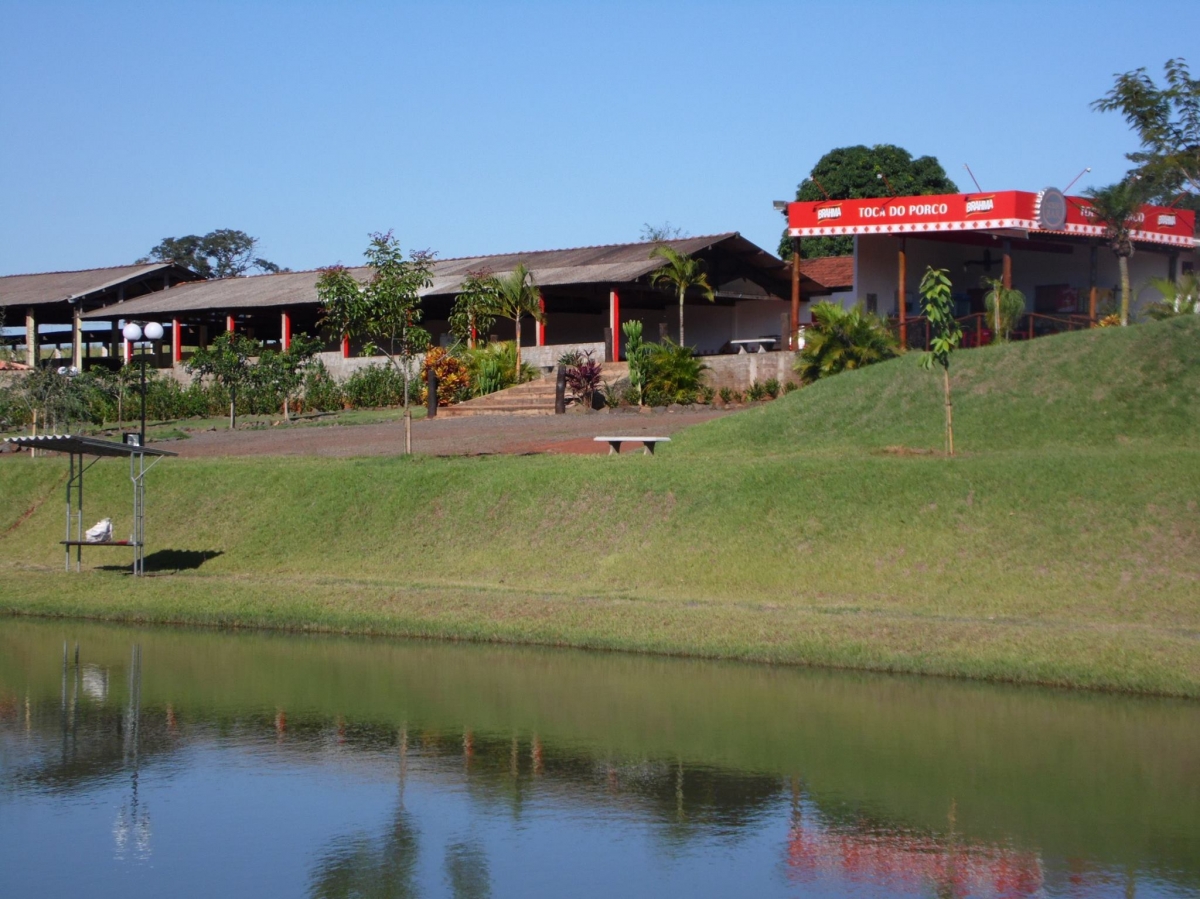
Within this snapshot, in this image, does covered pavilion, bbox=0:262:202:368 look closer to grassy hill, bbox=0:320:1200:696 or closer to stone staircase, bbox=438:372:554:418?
stone staircase, bbox=438:372:554:418

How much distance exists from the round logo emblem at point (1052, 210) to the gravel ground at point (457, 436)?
30.9 feet

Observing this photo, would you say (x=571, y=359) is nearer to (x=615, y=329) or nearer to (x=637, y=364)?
(x=615, y=329)

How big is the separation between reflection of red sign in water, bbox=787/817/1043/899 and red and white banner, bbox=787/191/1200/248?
84.9ft

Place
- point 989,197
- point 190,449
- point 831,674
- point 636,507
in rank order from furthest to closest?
point 989,197, point 190,449, point 636,507, point 831,674

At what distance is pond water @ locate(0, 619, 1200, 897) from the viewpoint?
8.00m

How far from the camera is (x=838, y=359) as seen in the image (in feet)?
98.2

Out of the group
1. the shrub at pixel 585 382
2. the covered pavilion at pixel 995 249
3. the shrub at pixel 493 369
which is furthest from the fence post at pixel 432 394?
the covered pavilion at pixel 995 249

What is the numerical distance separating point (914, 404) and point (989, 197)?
10.1 meters

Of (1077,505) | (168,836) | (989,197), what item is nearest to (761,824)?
(168,836)

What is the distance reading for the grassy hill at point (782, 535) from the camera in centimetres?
1480

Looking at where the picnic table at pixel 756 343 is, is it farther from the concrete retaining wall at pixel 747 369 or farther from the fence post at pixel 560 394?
the fence post at pixel 560 394

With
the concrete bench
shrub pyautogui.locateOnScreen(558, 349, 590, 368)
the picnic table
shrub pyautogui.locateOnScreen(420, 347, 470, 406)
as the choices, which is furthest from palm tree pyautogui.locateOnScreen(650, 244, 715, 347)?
the concrete bench

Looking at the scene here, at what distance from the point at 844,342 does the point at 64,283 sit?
31020 millimetres

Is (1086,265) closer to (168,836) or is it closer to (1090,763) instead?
(1090,763)
